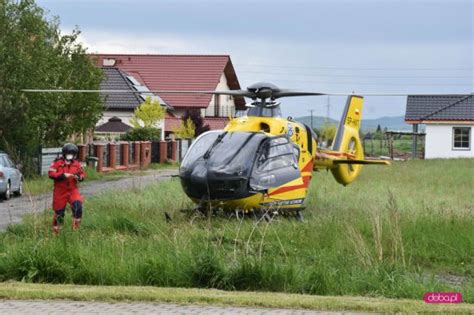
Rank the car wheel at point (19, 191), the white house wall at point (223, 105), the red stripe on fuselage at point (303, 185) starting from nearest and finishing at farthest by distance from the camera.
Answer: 1. the red stripe on fuselage at point (303, 185)
2. the car wheel at point (19, 191)
3. the white house wall at point (223, 105)

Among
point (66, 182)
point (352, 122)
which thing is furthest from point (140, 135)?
point (66, 182)

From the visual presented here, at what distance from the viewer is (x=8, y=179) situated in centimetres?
2902

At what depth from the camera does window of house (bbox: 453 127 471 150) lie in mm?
67562

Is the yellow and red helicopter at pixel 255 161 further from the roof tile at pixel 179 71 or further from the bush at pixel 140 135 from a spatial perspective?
the roof tile at pixel 179 71

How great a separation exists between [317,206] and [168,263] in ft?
43.9

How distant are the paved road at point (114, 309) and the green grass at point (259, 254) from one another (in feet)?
5.08

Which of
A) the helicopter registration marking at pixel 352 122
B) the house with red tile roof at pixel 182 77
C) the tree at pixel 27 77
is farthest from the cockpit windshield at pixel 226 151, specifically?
the house with red tile roof at pixel 182 77

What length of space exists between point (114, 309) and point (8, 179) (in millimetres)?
20057

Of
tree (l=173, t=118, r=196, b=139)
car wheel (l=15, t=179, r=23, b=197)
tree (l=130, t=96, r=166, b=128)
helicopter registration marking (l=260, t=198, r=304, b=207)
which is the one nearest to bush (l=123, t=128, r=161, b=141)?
tree (l=130, t=96, r=166, b=128)

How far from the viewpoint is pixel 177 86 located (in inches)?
3159

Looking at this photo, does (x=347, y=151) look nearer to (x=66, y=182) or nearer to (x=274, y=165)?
(x=274, y=165)

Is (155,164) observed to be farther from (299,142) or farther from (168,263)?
(168,263)

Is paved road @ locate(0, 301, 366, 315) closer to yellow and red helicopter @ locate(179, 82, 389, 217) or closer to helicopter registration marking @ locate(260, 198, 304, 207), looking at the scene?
yellow and red helicopter @ locate(179, 82, 389, 217)

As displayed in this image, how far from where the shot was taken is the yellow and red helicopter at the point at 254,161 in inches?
802
